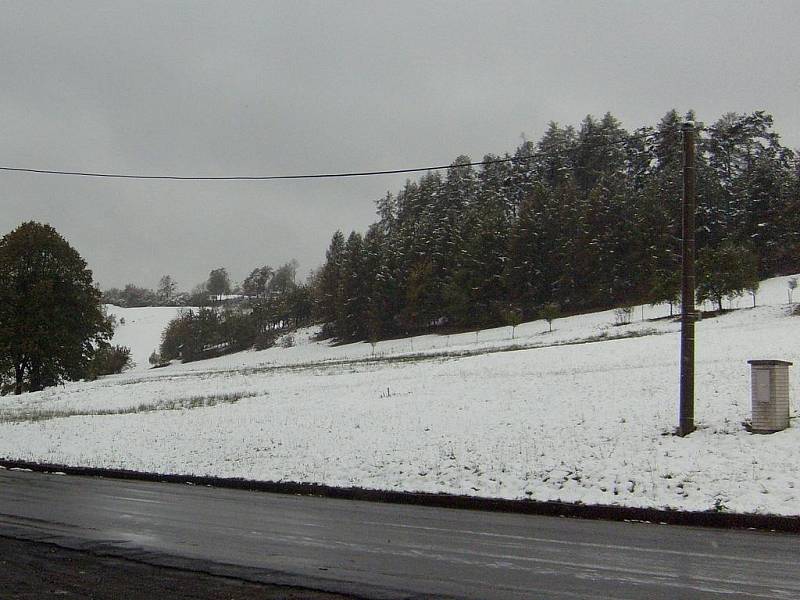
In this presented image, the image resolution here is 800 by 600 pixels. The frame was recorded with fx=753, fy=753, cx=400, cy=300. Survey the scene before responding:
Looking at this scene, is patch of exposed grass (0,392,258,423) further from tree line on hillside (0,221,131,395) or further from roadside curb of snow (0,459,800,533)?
tree line on hillside (0,221,131,395)

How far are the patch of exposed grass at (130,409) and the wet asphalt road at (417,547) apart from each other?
56.8 ft

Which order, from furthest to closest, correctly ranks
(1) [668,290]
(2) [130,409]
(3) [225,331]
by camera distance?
(3) [225,331] < (1) [668,290] < (2) [130,409]

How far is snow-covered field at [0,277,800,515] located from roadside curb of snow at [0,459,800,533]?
0.94 feet

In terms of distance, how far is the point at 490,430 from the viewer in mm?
18328

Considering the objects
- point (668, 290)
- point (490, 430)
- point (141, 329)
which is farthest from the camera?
point (141, 329)

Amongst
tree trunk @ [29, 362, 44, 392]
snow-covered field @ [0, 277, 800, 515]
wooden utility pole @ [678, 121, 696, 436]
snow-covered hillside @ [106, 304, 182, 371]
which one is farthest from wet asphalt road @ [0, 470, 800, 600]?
snow-covered hillside @ [106, 304, 182, 371]

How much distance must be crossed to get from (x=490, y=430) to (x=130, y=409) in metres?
19.6

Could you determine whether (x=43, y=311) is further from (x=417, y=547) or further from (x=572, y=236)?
(x=572, y=236)

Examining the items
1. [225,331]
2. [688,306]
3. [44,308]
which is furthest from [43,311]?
[225,331]

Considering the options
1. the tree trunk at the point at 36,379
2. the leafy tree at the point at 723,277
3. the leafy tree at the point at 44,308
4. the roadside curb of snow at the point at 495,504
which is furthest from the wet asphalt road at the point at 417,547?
the leafy tree at the point at 723,277

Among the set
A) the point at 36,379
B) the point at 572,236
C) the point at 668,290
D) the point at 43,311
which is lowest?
the point at 36,379

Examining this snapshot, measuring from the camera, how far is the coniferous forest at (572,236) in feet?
256

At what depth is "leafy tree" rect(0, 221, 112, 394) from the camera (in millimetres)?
51031

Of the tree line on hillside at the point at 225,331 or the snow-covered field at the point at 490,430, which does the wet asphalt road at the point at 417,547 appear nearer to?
the snow-covered field at the point at 490,430
